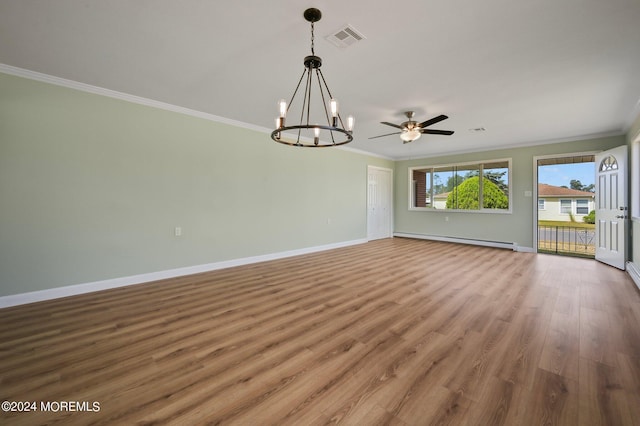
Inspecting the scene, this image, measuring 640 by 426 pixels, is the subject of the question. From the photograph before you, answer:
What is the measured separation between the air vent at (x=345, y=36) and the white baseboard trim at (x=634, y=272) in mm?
4906

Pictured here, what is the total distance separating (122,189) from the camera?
3.59 metres

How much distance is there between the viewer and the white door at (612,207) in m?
4.42

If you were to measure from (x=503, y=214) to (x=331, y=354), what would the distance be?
6.52 metres

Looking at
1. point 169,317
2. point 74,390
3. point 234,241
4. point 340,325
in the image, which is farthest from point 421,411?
point 234,241

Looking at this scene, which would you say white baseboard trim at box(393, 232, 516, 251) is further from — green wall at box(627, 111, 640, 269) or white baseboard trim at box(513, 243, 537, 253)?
green wall at box(627, 111, 640, 269)

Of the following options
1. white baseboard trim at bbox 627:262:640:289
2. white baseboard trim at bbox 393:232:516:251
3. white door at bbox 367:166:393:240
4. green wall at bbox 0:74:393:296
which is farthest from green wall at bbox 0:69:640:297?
white door at bbox 367:166:393:240

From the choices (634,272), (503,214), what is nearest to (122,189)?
(634,272)

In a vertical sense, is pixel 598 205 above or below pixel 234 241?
above

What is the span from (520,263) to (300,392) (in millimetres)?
5190

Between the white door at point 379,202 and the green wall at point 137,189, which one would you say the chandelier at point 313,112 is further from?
the white door at point 379,202

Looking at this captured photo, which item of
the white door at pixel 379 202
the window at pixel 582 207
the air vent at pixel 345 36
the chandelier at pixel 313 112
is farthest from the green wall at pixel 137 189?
the window at pixel 582 207

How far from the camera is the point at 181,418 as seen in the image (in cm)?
140

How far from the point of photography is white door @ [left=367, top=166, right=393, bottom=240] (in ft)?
25.2

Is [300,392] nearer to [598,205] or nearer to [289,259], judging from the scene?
[289,259]
